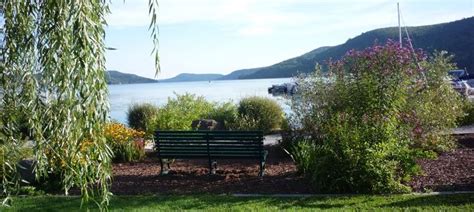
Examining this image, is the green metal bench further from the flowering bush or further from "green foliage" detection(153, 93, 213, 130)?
"green foliage" detection(153, 93, 213, 130)

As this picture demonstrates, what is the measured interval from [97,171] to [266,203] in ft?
12.2

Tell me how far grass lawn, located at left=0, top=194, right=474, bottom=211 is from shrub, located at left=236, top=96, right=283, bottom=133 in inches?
370

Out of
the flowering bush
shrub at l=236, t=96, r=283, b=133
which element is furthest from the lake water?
the flowering bush

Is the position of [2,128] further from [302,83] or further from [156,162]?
[302,83]

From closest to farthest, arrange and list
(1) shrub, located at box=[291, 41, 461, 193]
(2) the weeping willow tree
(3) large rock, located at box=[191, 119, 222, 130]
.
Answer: (2) the weeping willow tree → (1) shrub, located at box=[291, 41, 461, 193] → (3) large rock, located at box=[191, 119, 222, 130]

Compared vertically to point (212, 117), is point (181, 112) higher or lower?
higher

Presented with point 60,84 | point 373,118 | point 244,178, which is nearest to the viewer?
point 60,84

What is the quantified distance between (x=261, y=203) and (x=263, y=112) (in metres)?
10.1

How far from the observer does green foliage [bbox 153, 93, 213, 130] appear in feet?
48.0

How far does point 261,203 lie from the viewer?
7.11 metres

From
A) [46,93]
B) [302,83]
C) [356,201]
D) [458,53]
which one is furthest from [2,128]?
[458,53]

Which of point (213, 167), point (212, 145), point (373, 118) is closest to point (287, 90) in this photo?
point (213, 167)

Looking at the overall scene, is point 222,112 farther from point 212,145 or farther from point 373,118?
point 373,118

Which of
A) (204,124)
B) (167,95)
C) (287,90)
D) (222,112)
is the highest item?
(222,112)
